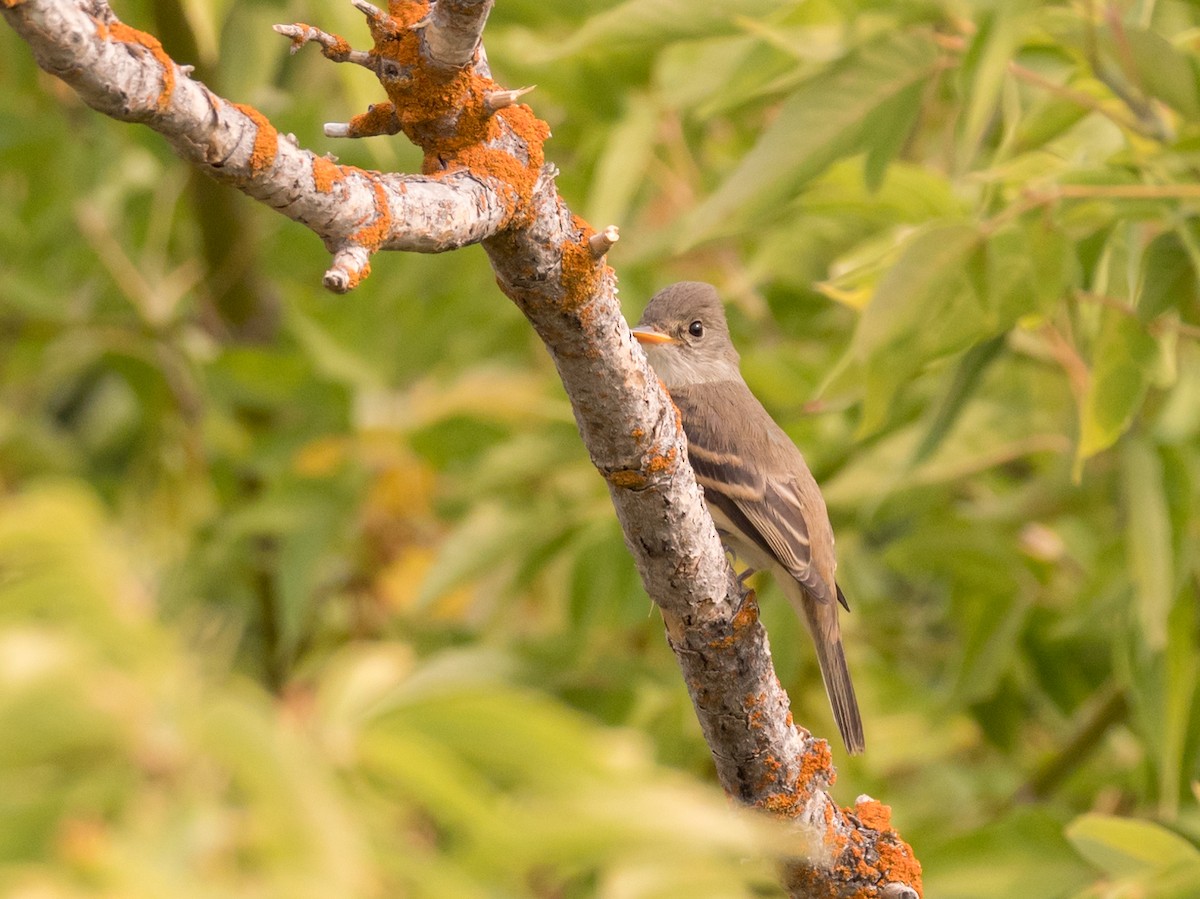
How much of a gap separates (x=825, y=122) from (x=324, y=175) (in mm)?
1823

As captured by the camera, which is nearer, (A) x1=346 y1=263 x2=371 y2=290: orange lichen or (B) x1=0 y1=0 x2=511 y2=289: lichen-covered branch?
(B) x1=0 y1=0 x2=511 y2=289: lichen-covered branch

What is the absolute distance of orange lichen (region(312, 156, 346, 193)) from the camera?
5.75ft

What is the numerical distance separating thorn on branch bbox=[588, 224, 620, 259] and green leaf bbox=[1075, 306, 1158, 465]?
141 cm

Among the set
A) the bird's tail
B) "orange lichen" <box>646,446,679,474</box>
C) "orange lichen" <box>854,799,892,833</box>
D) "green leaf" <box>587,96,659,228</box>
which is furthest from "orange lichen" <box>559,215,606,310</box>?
"green leaf" <box>587,96,659,228</box>

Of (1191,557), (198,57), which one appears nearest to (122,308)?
(198,57)

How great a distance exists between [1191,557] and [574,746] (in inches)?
109

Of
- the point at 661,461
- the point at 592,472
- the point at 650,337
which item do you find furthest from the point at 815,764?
the point at 592,472

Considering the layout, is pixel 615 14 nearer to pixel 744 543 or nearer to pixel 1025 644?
pixel 744 543

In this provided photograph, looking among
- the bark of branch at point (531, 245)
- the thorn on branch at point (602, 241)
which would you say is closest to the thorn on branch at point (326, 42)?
the bark of branch at point (531, 245)

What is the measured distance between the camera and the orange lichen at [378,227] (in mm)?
1752

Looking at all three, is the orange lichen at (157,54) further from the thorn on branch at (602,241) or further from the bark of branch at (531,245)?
the thorn on branch at (602,241)

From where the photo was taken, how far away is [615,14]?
130 inches

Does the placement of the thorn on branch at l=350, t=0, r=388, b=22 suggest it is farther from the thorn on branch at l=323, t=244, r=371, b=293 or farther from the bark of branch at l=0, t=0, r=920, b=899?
the thorn on branch at l=323, t=244, r=371, b=293

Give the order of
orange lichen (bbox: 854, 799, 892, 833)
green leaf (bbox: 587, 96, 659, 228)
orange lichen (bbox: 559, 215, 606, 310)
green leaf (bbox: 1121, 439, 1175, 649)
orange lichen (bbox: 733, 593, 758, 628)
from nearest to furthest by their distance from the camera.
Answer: orange lichen (bbox: 559, 215, 606, 310) < orange lichen (bbox: 733, 593, 758, 628) < orange lichen (bbox: 854, 799, 892, 833) < green leaf (bbox: 1121, 439, 1175, 649) < green leaf (bbox: 587, 96, 659, 228)
